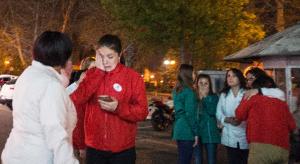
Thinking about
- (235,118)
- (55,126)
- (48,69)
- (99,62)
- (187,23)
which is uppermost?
(187,23)

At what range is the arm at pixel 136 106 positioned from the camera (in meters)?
4.34

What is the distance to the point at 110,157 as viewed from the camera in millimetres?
4516

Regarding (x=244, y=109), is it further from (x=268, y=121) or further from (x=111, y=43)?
(x=111, y=43)

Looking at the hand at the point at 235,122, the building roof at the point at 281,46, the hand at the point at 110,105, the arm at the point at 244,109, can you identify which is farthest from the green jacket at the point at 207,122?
the building roof at the point at 281,46

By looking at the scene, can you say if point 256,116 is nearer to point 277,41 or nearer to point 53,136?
point 53,136

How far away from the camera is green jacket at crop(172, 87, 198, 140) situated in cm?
715

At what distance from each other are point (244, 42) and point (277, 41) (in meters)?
7.68

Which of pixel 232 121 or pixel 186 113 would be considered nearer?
pixel 232 121

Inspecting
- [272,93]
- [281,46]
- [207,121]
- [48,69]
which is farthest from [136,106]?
[281,46]

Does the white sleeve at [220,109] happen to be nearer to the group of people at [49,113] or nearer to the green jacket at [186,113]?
the green jacket at [186,113]

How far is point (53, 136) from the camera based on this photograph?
3.28 meters

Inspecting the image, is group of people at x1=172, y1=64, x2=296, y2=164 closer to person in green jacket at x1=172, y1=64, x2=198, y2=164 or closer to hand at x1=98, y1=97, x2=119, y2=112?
person in green jacket at x1=172, y1=64, x2=198, y2=164

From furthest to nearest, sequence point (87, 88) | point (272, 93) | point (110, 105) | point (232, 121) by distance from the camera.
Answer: point (232, 121) → point (272, 93) → point (87, 88) → point (110, 105)

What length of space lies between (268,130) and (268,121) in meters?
0.10
